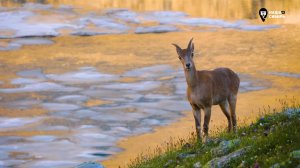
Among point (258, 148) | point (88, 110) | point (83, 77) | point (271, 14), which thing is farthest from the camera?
point (271, 14)

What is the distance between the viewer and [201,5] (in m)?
52.2

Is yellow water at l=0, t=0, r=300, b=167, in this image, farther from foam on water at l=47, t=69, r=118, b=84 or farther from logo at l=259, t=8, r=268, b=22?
foam on water at l=47, t=69, r=118, b=84

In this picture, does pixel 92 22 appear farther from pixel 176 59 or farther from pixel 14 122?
pixel 14 122

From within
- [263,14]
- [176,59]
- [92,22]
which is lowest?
[176,59]

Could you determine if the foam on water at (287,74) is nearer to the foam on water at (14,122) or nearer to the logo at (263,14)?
the foam on water at (14,122)

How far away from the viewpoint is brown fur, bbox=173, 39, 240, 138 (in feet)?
42.4

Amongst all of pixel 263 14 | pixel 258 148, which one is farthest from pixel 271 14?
pixel 258 148

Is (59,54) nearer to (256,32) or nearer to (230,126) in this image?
(256,32)

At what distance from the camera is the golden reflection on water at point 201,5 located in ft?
156

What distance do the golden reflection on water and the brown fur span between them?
31555 mm

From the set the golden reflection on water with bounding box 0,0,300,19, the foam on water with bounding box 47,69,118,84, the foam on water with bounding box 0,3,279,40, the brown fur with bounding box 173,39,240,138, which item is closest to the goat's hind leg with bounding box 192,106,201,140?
the brown fur with bounding box 173,39,240,138

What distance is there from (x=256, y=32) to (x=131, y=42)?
24.0 ft

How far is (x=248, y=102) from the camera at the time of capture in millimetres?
24328

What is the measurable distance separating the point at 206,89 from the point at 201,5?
39656 millimetres
